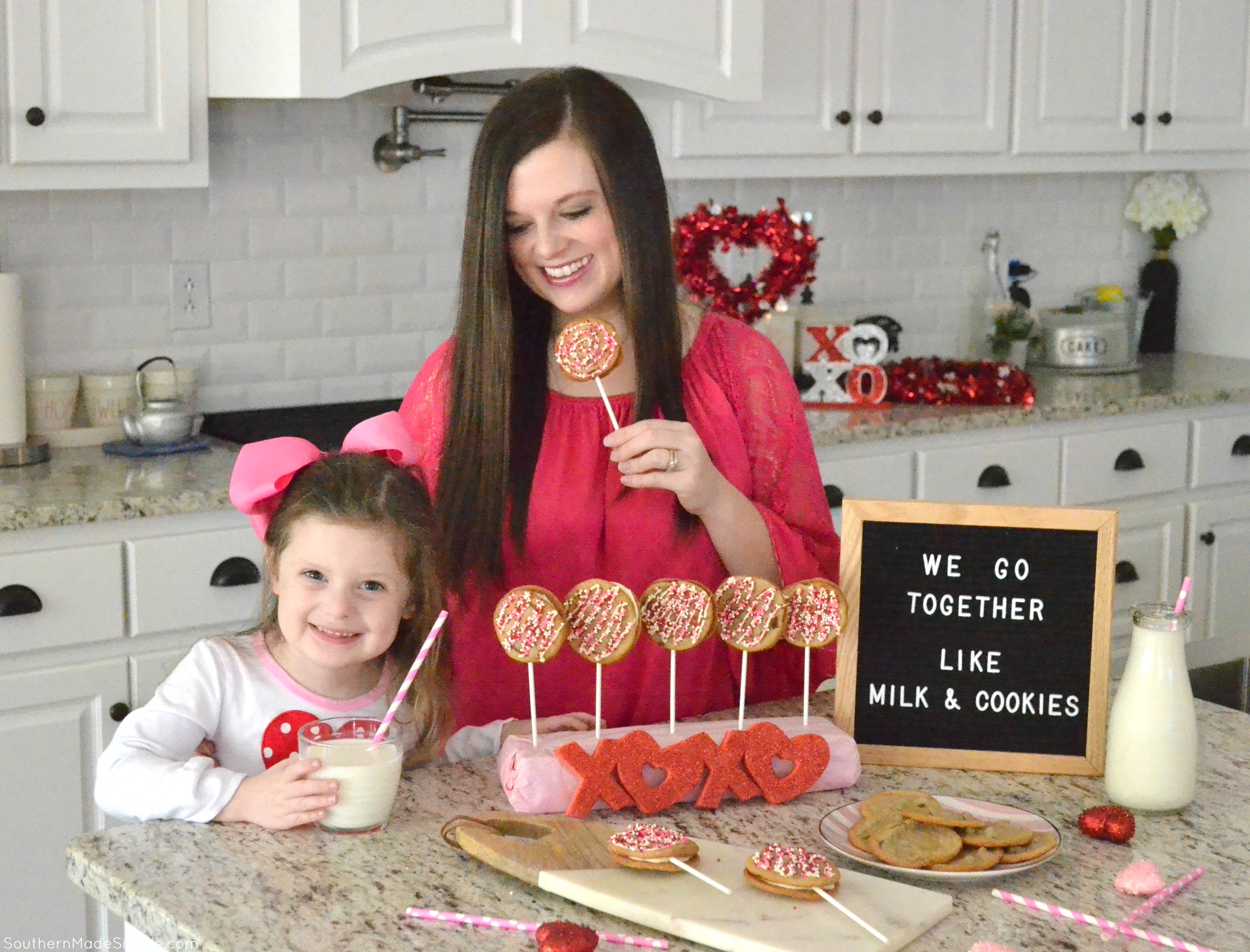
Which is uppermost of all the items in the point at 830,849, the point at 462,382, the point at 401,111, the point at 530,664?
the point at 401,111

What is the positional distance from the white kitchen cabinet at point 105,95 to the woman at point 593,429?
4.02ft

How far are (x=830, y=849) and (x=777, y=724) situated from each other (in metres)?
0.21

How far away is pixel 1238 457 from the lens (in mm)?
4266

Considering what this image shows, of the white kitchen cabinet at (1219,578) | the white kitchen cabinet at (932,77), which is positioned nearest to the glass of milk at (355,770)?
the white kitchen cabinet at (932,77)

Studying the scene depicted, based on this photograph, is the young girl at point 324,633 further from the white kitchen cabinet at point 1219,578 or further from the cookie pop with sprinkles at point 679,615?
the white kitchen cabinet at point 1219,578

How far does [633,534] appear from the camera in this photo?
1.92m

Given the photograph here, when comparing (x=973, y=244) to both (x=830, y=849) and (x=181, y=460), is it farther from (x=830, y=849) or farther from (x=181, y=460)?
(x=830, y=849)

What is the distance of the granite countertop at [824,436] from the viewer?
2.66 metres

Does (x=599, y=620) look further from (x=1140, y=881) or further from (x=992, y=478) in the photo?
(x=992, y=478)

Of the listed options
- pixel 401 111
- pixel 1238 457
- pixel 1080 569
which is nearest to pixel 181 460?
pixel 401 111

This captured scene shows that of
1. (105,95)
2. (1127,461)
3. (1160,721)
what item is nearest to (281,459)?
(1160,721)

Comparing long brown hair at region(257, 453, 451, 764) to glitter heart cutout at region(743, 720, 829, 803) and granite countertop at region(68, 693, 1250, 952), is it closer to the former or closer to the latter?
granite countertop at region(68, 693, 1250, 952)

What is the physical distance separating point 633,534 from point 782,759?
50cm

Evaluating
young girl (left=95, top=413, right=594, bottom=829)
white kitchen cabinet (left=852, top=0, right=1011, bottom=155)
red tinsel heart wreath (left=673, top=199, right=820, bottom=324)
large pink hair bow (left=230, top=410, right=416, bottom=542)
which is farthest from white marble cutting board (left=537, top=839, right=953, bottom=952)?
white kitchen cabinet (left=852, top=0, right=1011, bottom=155)
